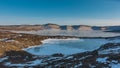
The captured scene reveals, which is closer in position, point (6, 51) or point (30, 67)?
point (30, 67)

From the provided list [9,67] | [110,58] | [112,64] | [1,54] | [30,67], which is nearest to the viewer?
[112,64]

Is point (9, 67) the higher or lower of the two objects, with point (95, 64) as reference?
lower

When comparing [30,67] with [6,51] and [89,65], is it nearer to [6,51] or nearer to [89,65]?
[89,65]

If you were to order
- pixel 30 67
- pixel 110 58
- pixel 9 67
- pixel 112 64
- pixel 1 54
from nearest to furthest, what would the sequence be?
pixel 112 64 < pixel 110 58 < pixel 30 67 < pixel 9 67 < pixel 1 54

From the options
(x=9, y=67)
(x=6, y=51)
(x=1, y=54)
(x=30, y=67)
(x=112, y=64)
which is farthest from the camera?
(x=6, y=51)

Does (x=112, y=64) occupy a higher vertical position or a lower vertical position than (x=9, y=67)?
higher

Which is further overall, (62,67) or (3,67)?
(3,67)

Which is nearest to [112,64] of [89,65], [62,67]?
[89,65]

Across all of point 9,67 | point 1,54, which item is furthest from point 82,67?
point 1,54

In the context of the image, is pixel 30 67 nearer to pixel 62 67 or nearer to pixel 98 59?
pixel 62 67
